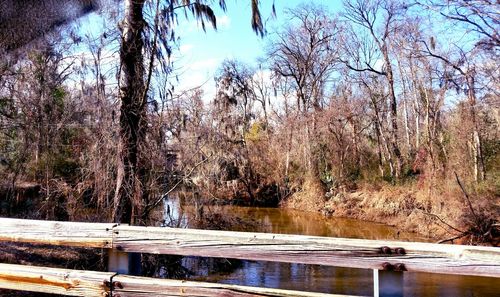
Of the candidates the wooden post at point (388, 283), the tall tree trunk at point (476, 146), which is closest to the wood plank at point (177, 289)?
the wooden post at point (388, 283)

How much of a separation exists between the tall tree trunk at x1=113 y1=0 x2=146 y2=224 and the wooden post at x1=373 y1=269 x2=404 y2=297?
711cm

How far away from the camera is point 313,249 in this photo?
89.4 inches

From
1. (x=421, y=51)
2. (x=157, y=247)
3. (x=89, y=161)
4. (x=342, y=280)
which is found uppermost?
(x=421, y=51)

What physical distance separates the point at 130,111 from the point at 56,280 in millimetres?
6489

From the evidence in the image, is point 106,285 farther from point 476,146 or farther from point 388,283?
point 476,146

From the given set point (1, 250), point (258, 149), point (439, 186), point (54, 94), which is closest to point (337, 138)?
point (258, 149)

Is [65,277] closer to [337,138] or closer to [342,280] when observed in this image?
[342,280]

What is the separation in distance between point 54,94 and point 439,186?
13339mm

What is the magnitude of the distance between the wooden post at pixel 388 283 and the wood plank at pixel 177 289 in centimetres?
39

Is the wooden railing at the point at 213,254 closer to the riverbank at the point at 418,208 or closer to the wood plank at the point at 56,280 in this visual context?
the wood plank at the point at 56,280

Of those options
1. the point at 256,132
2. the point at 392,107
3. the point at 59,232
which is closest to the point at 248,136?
the point at 256,132

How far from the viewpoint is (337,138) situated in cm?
2494

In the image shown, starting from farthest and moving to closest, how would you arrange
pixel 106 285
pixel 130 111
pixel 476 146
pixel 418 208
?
pixel 418 208
pixel 476 146
pixel 130 111
pixel 106 285

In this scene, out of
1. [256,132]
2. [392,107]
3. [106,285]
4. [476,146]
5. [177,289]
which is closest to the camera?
[177,289]
